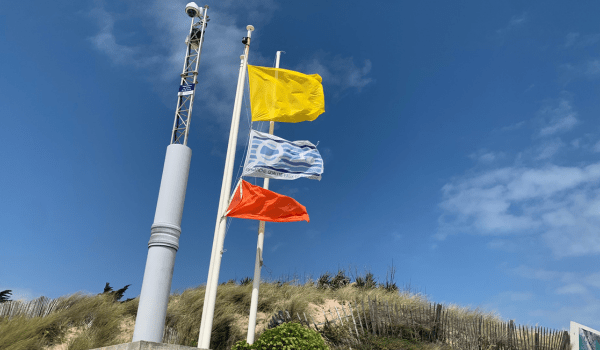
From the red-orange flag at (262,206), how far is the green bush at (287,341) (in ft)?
8.09

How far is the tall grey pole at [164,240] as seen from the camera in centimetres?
916

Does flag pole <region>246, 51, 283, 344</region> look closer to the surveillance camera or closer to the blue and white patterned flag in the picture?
the blue and white patterned flag

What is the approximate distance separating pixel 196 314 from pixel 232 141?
30.0 ft

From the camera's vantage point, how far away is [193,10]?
11.8 m

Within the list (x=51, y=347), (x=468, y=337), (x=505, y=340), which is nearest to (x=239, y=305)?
(x=51, y=347)

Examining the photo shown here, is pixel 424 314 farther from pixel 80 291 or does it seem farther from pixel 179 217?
pixel 80 291

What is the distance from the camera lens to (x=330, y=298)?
19812 mm

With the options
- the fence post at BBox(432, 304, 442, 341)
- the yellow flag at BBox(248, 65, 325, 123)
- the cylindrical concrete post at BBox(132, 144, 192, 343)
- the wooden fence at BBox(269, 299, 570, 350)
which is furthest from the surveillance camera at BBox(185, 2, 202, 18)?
the fence post at BBox(432, 304, 442, 341)

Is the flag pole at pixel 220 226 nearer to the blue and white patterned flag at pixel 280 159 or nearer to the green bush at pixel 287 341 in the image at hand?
the blue and white patterned flag at pixel 280 159

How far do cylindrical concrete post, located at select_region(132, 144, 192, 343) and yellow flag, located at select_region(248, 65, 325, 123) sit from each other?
256cm

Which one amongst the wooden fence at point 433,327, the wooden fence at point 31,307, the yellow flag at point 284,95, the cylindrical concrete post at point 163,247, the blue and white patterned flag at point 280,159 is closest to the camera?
the cylindrical concrete post at point 163,247

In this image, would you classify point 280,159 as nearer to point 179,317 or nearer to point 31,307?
point 179,317

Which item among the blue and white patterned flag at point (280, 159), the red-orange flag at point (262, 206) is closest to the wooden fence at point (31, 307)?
the red-orange flag at point (262, 206)

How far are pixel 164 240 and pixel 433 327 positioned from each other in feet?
33.1
